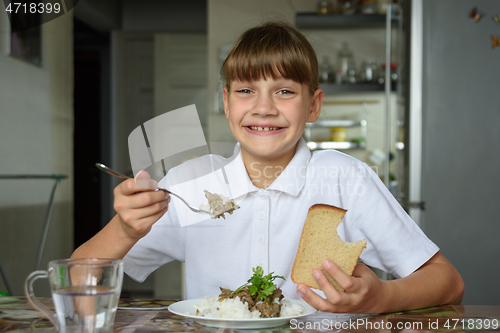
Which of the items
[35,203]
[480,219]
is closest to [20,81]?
[35,203]

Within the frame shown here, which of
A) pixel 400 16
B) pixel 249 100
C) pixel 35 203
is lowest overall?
pixel 35 203

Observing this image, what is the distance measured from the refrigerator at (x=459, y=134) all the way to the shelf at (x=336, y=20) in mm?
1206

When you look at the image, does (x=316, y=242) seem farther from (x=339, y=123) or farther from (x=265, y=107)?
(x=339, y=123)

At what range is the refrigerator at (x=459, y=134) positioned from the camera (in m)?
1.64

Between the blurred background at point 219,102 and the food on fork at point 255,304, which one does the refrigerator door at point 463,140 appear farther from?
the food on fork at point 255,304

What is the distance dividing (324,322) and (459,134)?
135cm

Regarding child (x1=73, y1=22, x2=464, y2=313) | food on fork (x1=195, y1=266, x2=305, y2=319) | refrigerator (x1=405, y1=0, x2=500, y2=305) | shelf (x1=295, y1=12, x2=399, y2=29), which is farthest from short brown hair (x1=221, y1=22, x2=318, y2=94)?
shelf (x1=295, y1=12, x2=399, y2=29)

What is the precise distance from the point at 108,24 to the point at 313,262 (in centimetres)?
377

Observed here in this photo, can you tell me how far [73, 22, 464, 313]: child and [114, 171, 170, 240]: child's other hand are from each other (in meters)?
0.05

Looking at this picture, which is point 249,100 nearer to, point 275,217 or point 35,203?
point 275,217

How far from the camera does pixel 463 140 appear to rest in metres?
1.69

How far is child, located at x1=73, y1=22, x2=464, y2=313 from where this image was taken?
82 centimetres

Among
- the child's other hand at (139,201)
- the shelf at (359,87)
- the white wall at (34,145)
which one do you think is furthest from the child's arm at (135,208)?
the shelf at (359,87)

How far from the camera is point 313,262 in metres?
0.65
